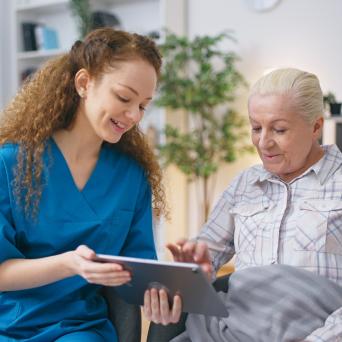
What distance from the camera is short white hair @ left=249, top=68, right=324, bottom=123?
1.31 metres

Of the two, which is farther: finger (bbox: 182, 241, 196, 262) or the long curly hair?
the long curly hair

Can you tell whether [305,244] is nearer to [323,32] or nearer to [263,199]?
[263,199]

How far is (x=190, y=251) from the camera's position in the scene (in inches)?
48.3

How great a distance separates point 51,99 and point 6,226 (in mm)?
357

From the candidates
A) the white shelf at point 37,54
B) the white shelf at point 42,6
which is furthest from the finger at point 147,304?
the white shelf at point 42,6

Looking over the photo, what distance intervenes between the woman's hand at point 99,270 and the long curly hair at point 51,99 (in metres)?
0.28

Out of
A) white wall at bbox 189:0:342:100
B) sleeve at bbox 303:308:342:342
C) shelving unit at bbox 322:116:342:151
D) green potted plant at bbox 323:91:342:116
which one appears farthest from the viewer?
white wall at bbox 189:0:342:100

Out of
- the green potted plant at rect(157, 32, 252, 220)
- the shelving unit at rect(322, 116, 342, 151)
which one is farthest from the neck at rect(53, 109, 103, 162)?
the green potted plant at rect(157, 32, 252, 220)

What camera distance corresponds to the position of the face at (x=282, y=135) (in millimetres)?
1322

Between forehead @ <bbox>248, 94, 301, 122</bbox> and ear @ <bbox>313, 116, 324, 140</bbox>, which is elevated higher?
forehead @ <bbox>248, 94, 301, 122</bbox>

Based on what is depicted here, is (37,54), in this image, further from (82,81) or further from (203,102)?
(82,81)

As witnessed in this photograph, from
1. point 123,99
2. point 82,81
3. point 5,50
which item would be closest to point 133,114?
point 123,99

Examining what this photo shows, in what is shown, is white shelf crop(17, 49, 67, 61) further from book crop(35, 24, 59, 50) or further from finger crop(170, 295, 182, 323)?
finger crop(170, 295, 182, 323)

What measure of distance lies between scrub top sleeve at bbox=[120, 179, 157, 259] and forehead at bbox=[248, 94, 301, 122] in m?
0.40
